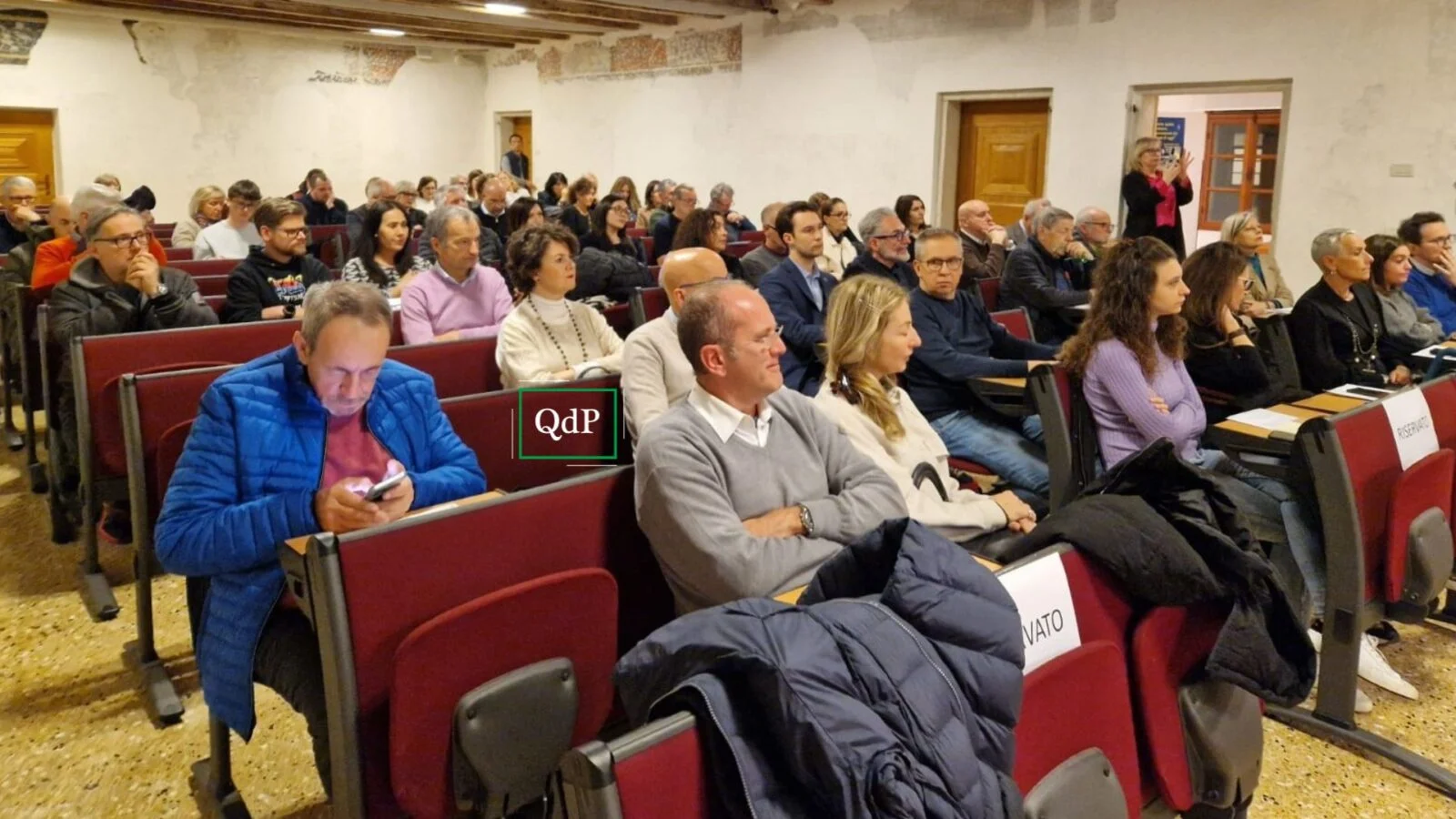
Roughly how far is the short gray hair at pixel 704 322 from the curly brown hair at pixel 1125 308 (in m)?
1.36

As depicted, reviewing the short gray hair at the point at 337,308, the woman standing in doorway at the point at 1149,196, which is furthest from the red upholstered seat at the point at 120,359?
the woman standing in doorway at the point at 1149,196

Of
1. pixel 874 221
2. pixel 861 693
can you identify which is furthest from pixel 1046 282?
pixel 861 693

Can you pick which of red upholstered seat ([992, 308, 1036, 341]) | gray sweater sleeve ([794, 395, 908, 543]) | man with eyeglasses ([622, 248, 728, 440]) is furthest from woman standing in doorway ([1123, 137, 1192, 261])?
gray sweater sleeve ([794, 395, 908, 543])

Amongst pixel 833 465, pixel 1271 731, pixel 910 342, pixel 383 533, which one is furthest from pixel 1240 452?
pixel 383 533

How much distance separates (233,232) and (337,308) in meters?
4.49

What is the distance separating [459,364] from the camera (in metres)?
3.12

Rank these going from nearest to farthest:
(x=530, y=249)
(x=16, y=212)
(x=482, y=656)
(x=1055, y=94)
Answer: (x=482, y=656) → (x=530, y=249) → (x=16, y=212) → (x=1055, y=94)

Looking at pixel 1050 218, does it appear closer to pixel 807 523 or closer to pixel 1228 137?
pixel 807 523

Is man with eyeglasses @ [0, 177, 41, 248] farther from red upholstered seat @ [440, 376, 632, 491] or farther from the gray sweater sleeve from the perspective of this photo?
the gray sweater sleeve

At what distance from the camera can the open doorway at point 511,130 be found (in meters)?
13.5

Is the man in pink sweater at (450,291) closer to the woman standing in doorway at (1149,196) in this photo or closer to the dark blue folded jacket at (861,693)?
the dark blue folded jacket at (861,693)

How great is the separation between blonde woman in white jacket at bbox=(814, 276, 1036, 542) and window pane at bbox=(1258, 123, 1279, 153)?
28.1ft

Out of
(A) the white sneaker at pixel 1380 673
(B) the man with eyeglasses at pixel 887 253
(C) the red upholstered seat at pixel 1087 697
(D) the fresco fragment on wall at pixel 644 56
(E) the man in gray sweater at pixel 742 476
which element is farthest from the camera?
(D) the fresco fragment on wall at pixel 644 56

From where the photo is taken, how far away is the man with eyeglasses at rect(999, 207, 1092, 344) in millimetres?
4695
